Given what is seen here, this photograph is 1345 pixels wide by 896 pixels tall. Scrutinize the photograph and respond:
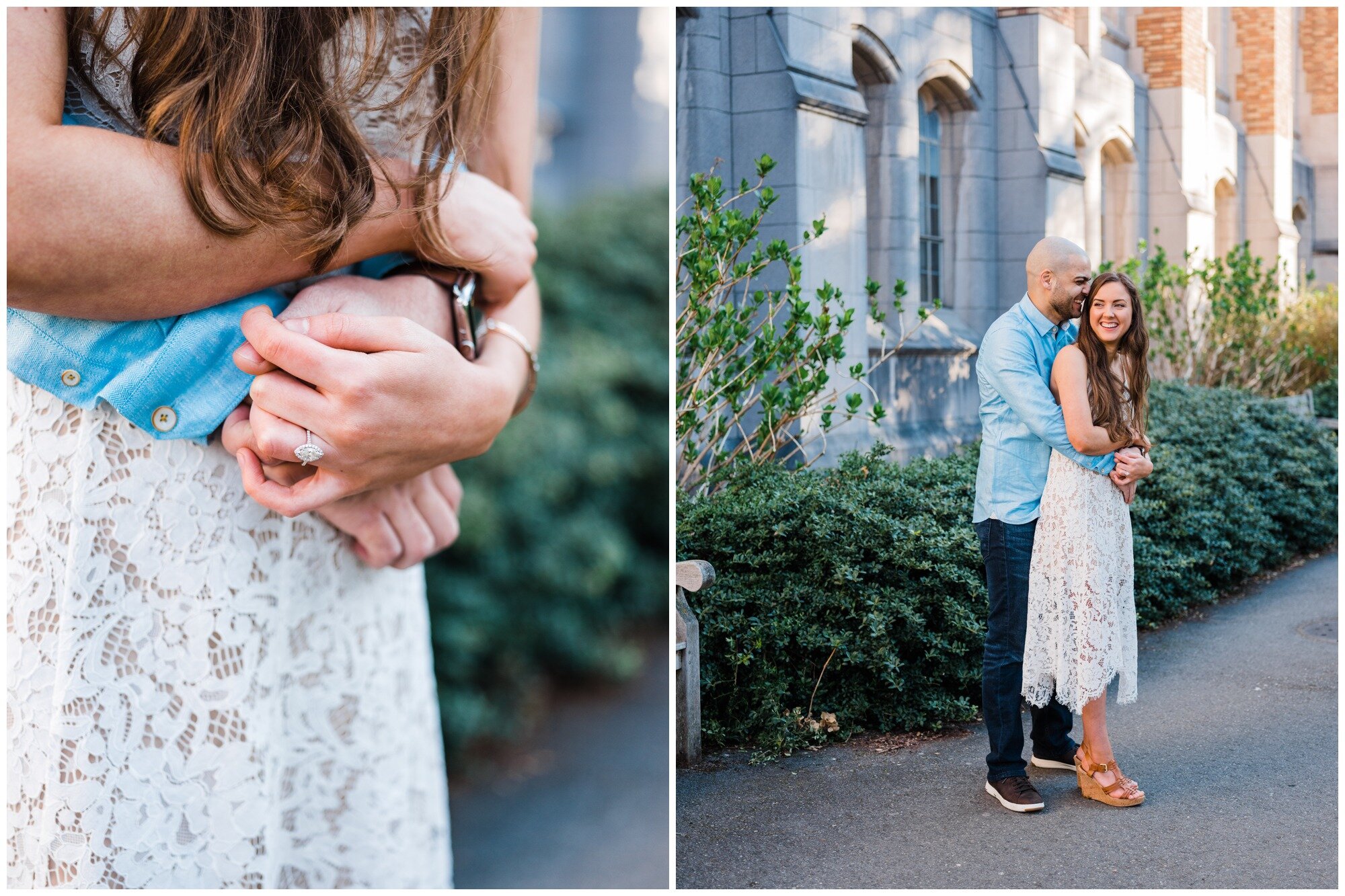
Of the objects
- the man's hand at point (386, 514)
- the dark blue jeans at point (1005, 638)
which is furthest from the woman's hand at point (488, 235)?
the dark blue jeans at point (1005, 638)

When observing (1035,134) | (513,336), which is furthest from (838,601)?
(1035,134)

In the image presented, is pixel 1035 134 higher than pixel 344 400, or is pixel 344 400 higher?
pixel 1035 134

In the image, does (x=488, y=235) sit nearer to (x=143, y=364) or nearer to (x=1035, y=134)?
(x=143, y=364)

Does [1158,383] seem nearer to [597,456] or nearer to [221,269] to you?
[597,456]

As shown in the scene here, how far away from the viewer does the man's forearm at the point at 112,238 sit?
1541 mm

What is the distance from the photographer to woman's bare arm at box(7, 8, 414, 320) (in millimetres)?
1539

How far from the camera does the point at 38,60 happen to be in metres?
1.57

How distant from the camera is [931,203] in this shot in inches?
314

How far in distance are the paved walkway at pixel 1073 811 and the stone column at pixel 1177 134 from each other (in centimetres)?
631

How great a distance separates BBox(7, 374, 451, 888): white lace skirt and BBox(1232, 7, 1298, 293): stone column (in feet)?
25.4

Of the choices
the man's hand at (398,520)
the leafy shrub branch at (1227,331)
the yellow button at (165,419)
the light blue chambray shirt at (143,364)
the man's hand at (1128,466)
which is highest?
the leafy shrub branch at (1227,331)

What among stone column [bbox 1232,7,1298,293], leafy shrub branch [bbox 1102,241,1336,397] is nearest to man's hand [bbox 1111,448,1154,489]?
stone column [bbox 1232,7,1298,293]

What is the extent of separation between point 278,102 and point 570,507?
3799 mm

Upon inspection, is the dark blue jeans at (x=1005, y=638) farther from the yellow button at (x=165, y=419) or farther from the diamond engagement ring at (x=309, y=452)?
the yellow button at (x=165, y=419)
